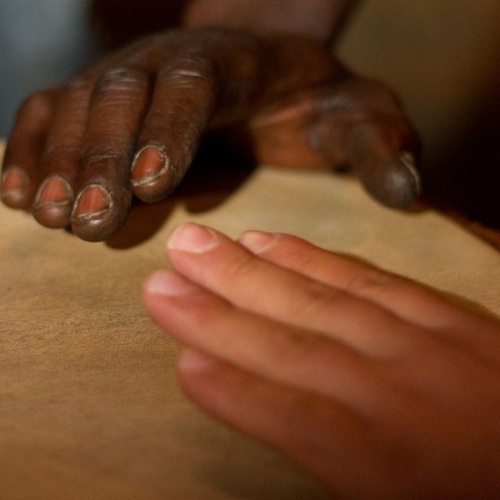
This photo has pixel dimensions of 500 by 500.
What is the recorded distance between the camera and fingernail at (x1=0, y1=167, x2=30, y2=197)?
0.62 metres

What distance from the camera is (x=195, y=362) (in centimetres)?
37

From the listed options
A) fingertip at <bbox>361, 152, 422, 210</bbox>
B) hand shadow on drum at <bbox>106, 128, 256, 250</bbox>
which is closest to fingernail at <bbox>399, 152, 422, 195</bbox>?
fingertip at <bbox>361, 152, 422, 210</bbox>

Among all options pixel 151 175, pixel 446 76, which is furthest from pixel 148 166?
pixel 446 76

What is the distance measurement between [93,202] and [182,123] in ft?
0.41

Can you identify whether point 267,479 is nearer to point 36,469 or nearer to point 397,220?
point 36,469

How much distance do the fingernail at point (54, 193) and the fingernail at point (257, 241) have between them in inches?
7.0

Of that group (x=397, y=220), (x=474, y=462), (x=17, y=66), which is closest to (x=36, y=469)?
(x=474, y=462)

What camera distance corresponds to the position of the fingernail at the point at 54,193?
0.55 metres

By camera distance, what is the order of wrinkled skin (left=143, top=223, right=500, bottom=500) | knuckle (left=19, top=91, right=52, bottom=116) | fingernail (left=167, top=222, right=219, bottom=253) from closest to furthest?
wrinkled skin (left=143, top=223, right=500, bottom=500), fingernail (left=167, top=222, right=219, bottom=253), knuckle (left=19, top=91, right=52, bottom=116)

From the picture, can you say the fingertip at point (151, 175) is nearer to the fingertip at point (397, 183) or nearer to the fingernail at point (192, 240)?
the fingernail at point (192, 240)

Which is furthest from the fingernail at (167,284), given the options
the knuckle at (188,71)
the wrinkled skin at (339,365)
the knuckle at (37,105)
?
the knuckle at (37,105)

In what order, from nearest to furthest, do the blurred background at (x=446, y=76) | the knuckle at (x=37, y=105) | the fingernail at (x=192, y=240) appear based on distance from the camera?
the fingernail at (x=192, y=240)
the knuckle at (x=37, y=105)
the blurred background at (x=446, y=76)

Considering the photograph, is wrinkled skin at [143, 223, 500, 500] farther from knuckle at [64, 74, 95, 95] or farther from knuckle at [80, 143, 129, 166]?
knuckle at [64, 74, 95, 95]

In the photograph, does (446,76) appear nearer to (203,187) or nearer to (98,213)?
(203,187)
